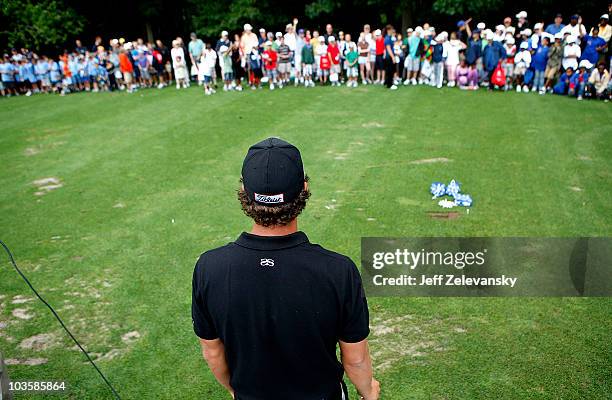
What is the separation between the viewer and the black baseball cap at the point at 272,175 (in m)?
2.36

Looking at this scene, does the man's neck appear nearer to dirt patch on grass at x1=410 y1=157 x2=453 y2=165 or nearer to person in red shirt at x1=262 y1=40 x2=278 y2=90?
dirt patch on grass at x1=410 y1=157 x2=453 y2=165

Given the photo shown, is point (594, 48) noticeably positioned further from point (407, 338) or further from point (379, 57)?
point (407, 338)

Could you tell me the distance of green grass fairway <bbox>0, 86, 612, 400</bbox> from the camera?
473cm

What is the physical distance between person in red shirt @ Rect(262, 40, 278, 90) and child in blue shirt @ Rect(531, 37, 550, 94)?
7.97 m

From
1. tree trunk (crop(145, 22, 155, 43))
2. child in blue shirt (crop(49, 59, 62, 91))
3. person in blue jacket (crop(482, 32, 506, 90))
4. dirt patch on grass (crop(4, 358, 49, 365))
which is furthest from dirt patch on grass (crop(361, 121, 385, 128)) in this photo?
tree trunk (crop(145, 22, 155, 43))

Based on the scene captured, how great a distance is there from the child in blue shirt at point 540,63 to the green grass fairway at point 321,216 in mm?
876

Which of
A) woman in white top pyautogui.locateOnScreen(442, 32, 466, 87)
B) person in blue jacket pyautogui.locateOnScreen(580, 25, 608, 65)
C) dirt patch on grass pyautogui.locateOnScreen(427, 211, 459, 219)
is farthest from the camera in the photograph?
woman in white top pyautogui.locateOnScreen(442, 32, 466, 87)

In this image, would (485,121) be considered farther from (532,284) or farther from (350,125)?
→ (532,284)

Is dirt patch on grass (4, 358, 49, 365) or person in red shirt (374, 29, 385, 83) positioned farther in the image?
person in red shirt (374, 29, 385, 83)

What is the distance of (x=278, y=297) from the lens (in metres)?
2.27

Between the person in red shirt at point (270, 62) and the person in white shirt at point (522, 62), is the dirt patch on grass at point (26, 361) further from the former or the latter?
the person in white shirt at point (522, 62)

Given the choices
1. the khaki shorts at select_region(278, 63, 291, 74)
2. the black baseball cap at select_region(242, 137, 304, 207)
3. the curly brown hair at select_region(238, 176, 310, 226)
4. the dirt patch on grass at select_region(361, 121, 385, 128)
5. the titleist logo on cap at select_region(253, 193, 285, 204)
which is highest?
the black baseball cap at select_region(242, 137, 304, 207)

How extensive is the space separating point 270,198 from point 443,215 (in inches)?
222

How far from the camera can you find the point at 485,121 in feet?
40.7
